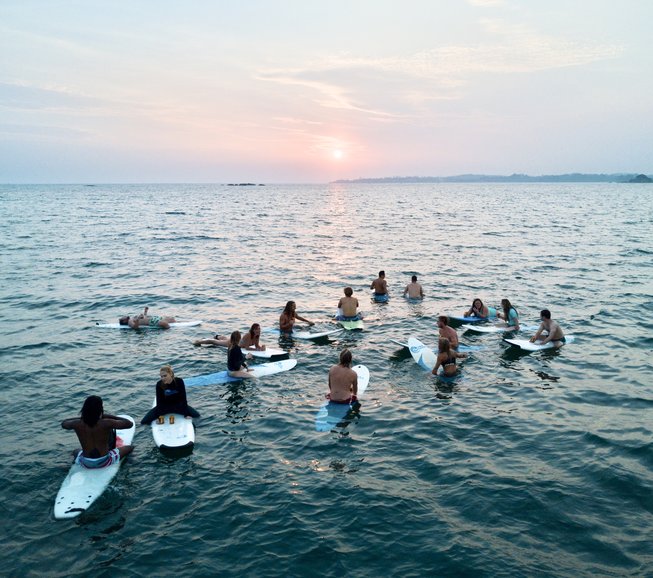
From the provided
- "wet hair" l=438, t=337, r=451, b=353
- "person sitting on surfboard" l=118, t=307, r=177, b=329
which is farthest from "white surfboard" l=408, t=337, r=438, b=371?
"person sitting on surfboard" l=118, t=307, r=177, b=329

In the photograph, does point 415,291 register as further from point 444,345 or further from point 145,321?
point 145,321

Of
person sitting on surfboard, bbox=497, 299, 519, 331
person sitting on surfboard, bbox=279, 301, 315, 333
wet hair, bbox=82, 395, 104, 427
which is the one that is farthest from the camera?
person sitting on surfboard, bbox=497, 299, 519, 331

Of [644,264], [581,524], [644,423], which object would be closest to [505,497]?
[581,524]

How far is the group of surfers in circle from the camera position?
10961 millimetres

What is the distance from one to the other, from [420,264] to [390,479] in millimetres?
32440

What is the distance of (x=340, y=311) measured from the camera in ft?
78.4

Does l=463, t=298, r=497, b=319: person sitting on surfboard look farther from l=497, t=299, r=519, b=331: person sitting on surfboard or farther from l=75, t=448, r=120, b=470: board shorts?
l=75, t=448, r=120, b=470: board shorts

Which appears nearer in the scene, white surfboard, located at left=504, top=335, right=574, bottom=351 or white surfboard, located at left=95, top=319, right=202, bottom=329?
white surfboard, located at left=504, top=335, right=574, bottom=351

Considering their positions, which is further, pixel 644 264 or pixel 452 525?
pixel 644 264

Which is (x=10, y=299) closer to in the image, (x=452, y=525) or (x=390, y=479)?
(x=390, y=479)

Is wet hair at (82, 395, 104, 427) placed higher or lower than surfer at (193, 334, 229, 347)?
higher

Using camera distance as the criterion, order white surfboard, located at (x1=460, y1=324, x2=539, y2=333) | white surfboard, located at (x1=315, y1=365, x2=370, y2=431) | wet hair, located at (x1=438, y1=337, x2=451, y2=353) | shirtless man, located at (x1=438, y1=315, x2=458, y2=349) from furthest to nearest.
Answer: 1. white surfboard, located at (x1=460, y1=324, x2=539, y2=333)
2. shirtless man, located at (x1=438, y1=315, x2=458, y2=349)
3. wet hair, located at (x1=438, y1=337, x2=451, y2=353)
4. white surfboard, located at (x1=315, y1=365, x2=370, y2=431)

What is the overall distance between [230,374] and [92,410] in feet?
21.1

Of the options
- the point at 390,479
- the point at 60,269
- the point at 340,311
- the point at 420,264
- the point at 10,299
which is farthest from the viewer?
the point at 420,264
